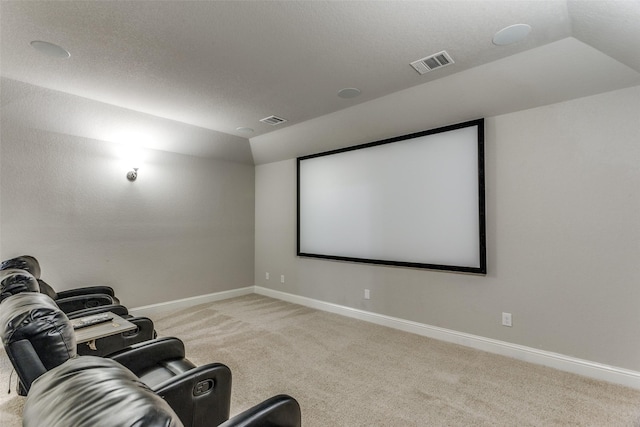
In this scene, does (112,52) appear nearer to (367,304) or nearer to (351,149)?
(351,149)

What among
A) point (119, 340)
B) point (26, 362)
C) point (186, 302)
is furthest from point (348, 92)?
point (186, 302)

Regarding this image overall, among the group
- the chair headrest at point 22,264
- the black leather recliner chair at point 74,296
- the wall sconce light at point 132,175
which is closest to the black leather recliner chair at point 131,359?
the chair headrest at point 22,264

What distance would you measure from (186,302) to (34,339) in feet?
13.3

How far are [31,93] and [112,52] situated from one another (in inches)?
55.4

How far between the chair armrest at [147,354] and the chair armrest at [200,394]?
15.1 inches

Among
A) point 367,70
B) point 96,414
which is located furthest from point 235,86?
point 96,414

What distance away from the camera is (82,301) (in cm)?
324

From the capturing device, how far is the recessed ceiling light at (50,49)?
2381 mm

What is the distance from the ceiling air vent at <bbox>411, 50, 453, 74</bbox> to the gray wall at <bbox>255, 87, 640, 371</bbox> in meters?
1.01

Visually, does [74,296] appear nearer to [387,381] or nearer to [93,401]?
[387,381]

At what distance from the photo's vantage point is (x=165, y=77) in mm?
2938

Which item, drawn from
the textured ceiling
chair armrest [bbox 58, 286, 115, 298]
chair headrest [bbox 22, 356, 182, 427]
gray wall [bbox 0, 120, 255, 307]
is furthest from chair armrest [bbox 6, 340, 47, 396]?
gray wall [bbox 0, 120, 255, 307]

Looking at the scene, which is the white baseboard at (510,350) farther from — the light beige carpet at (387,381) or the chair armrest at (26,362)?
Result: the chair armrest at (26,362)

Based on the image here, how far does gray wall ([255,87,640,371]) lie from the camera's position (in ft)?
8.55
